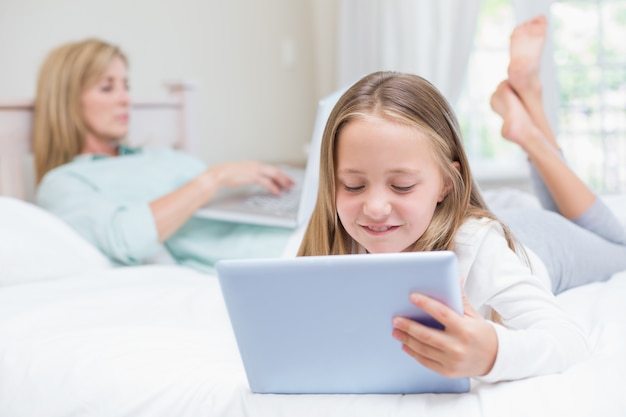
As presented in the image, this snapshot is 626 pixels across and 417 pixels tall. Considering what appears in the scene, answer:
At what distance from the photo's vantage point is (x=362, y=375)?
946mm

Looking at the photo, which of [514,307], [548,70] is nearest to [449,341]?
[514,307]

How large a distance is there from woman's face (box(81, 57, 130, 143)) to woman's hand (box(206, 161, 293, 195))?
0.35 metres

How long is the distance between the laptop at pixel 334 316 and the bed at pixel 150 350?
0.08 feet

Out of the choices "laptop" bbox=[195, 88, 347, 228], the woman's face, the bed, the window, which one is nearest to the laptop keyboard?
"laptop" bbox=[195, 88, 347, 228]

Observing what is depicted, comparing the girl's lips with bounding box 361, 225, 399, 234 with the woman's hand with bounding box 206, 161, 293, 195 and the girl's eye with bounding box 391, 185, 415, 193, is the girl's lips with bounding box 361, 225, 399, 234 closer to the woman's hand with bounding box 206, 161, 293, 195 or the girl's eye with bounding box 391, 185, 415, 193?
the girl's eye with bounding box 391, 185, 415, 193

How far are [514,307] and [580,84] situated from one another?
8.12 ft

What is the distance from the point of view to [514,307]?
994mm

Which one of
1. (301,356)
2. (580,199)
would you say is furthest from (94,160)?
(301,356)

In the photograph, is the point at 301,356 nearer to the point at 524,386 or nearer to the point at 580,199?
the point at 524,386

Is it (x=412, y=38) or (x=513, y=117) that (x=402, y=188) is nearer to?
(x=513, y=117)

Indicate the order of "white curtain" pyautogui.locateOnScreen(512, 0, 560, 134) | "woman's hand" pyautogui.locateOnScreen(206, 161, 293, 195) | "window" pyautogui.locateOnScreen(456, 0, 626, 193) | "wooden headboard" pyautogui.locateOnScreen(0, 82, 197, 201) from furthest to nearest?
"window" pyautogui.locateOnScreen(456, 0, 626, 193) < "white curtain" pyautogui.locateOnScreen(512, 0, 560, 134) < "wooden headboard" pyautogui.locateOnScreen(0, 82, 197, 201) < "woman's hand" pyautogui.locateOnScreen(206, 161, 293, 195)

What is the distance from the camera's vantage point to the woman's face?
2.17 metres

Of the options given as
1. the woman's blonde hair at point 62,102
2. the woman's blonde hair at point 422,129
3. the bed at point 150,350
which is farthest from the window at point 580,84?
the woman's blonde hair at point 422,129

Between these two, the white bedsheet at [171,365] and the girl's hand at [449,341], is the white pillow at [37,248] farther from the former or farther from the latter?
the girl's hand at [449,341]
